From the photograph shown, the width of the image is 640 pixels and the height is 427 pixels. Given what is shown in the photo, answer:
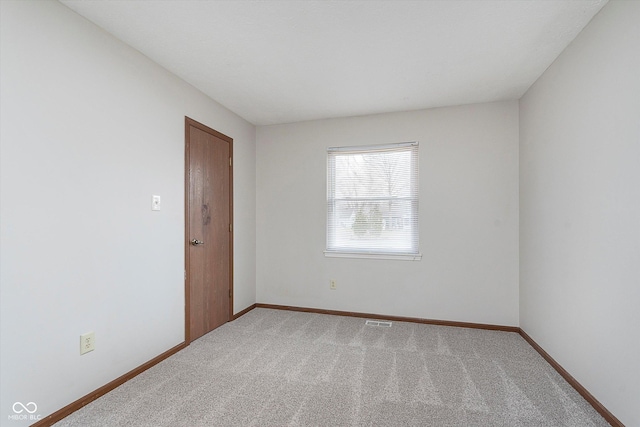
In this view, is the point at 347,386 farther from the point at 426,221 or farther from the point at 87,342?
the point at 426,221

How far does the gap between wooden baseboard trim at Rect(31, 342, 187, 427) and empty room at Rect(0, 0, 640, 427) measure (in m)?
0.01

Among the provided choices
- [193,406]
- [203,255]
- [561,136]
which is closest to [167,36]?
[203,255]

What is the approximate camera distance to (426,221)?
3557 mm

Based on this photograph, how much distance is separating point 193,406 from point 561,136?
3.27 meters

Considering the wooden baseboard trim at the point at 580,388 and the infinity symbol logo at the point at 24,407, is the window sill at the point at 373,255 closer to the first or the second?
the wooden baseboard trim at the point at 580,388

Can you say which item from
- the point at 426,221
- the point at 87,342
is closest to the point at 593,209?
the point at 426,221

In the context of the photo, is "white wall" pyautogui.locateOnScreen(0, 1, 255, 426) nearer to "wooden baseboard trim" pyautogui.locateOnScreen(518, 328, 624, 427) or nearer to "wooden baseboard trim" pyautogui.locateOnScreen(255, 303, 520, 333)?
"wooden baseboard trim" pyautogui.locateOnScreen(255, 303, 520, 333)

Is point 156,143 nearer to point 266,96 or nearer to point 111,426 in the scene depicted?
point 266,96

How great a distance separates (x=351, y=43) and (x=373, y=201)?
193 centimetres

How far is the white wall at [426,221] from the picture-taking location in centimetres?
334

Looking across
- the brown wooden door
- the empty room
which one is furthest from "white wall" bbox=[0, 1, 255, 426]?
the brown wooden door

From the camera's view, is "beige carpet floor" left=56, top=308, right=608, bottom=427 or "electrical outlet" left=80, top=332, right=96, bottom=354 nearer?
"beige carpet floor" left=56, top=308, right=608, bottom=427

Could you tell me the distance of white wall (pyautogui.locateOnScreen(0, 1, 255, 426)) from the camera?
1628mm

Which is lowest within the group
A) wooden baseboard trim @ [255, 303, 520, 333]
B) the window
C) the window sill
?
wooden baseboard trim @ [255, 303, 520, 333]
